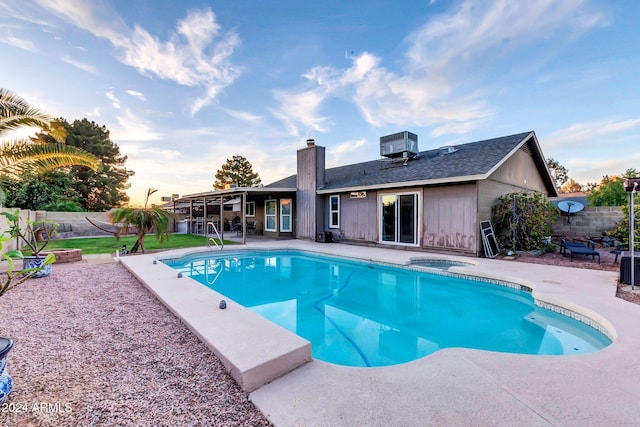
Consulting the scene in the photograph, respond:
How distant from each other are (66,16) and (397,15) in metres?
9.89

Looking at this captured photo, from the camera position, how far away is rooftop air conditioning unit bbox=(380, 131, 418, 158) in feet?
41.0

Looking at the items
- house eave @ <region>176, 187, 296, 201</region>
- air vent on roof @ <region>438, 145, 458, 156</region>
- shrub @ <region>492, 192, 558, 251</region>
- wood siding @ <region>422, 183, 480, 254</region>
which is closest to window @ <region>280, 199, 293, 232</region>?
house eave @ <region>176, 187, 296, 201</region>

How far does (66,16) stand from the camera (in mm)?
7562

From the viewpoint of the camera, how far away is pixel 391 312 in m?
5.25

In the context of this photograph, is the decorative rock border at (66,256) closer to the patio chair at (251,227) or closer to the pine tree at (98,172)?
the patio chair at (251,227)

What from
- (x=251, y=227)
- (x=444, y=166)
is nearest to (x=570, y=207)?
(x=444, y=166)

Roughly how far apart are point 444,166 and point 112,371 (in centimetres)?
1060

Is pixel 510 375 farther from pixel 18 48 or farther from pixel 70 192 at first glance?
pixel 70 192

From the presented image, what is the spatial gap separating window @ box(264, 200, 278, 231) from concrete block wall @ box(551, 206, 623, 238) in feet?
45.2

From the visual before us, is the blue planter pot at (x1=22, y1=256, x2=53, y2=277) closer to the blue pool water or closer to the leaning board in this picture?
the blue pool water

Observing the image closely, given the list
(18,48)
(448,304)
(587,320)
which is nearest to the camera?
(587,320)

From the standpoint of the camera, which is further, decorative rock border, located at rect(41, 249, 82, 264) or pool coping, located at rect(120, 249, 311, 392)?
decorative rock border, located at rect(41, 249, 82, 264)

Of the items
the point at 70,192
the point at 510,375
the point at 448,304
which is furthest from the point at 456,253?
the point at 70,192

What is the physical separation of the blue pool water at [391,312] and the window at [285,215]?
6.78 meters
